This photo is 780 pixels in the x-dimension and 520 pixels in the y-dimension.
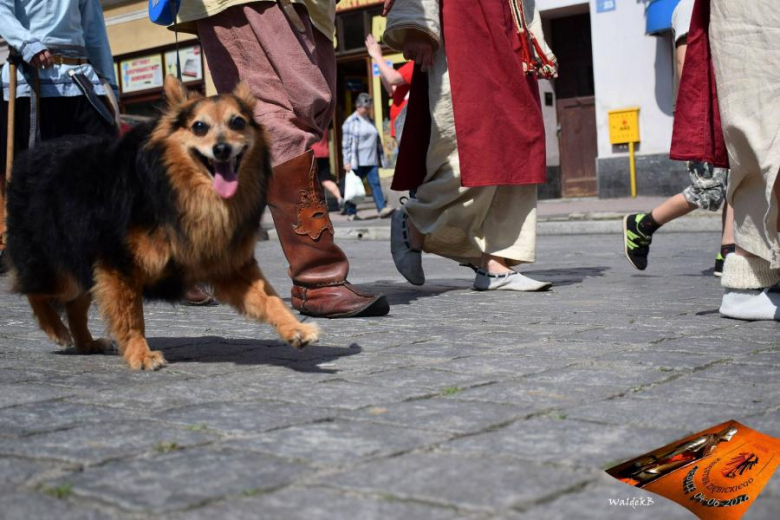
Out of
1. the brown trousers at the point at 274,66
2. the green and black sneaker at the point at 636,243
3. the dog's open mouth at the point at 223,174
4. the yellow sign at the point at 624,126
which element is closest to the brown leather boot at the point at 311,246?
the brown trousers at the point at 274,66

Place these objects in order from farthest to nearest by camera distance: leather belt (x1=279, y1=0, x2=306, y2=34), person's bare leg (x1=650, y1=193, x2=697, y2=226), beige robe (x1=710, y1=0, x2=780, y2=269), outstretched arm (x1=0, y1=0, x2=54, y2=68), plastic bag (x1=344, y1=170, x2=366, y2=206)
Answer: plastic bag (x1=344, y1=170, x2=366, y2=206)
person's bare leg (x1=650, y1=193, x2=697, y2=226)
outstretched arm (x1=0, y1=0, x2=54, y2=68)
leather belt (x1=279, y1=0, x2=306, y2=34)
beige robe (x1=710, y1=0, x2=780, y2=269)

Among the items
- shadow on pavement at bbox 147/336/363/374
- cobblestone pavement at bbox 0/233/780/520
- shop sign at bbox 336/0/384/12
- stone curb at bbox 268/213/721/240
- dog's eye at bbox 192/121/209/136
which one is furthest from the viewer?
shop sign at bbox 336/0/384/12

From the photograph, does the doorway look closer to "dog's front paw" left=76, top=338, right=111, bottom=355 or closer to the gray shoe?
the gray shoe

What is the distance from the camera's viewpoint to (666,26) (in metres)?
17.4

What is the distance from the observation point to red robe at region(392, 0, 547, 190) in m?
6.26

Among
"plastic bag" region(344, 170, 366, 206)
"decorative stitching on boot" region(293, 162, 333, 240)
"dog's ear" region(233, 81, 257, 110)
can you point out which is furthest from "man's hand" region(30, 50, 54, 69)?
"plastic bag" region(344, 170, 366, 206)

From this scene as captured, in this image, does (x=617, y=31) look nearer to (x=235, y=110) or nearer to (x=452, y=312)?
(x=452, y=312)

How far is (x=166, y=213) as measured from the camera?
12.7 ft

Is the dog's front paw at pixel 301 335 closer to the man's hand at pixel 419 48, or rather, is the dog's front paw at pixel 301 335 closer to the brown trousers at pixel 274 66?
the brown trousers at pixel 274 66

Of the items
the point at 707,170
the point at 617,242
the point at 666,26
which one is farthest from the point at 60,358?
the point at 666,26

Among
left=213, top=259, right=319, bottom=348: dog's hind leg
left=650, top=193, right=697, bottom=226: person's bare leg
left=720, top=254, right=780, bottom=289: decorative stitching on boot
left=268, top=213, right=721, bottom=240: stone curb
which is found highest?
left=213, top=259, right=319, bottom=348: dog's hind leg

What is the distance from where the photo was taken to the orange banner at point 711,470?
2.23 meters

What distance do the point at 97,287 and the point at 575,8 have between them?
16.8m

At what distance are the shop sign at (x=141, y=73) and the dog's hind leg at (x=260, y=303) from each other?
22.1m
